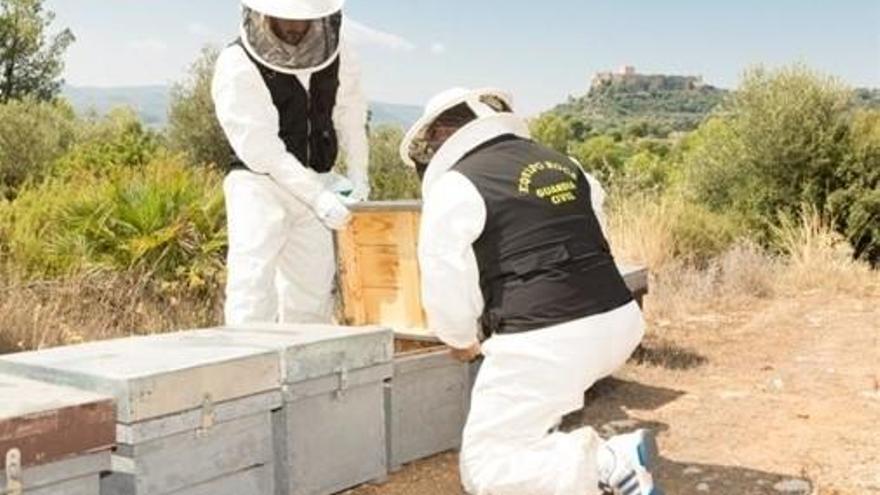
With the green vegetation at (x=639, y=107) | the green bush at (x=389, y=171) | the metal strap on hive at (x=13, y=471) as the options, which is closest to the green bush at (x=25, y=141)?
the green bush at (x=389, y=171)

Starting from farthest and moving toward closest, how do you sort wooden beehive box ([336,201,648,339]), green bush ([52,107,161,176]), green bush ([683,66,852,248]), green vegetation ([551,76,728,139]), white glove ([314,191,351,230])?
green vegetation ([551,76,728,139]) → green bush ([683,66,852,248]) → green bush ([52,107,161,176]) → wooden beehive box ([336,201,648,339]) → white glove ([314,191,351,230])

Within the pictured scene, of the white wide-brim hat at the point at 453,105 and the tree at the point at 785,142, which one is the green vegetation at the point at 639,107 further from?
the white wide-brim hat at the point at 453,105

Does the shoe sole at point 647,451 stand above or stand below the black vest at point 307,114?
below

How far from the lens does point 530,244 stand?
135 inches

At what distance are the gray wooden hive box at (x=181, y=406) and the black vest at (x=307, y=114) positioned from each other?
143 cm

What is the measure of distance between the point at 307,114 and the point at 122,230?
12.3 feet

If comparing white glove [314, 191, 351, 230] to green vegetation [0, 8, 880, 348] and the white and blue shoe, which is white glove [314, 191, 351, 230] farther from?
green vegetation [0, 8, 880, 348]

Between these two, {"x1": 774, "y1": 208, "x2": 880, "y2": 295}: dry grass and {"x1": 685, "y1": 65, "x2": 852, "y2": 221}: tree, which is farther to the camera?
{"x1": 685, "y1": 65, "x2": 852, "y2": 221}: tree

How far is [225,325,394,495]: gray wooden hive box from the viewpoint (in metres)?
3.78

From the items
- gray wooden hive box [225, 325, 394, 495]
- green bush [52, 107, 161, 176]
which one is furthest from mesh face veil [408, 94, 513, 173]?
green bush [52, 107, 161, 176]

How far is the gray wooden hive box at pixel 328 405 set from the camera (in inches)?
149

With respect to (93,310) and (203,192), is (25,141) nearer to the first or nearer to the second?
(203,192)

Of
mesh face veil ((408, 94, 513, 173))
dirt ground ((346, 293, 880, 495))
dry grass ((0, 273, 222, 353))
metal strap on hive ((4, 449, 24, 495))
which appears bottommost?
dirt ground ((346, 293, 880, 495))

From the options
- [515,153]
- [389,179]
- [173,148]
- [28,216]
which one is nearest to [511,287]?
[515,153]
